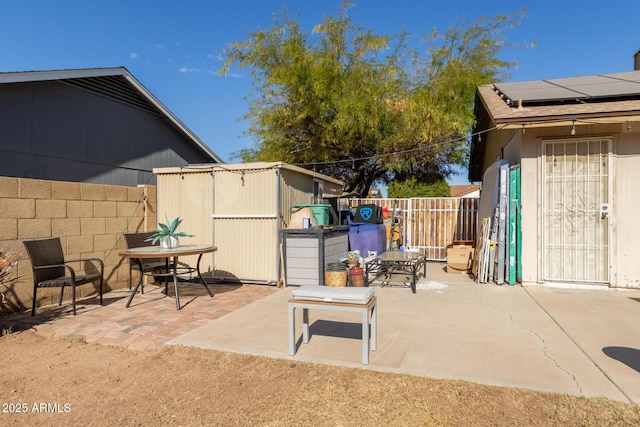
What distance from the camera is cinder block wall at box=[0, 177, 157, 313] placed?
16.8 ft

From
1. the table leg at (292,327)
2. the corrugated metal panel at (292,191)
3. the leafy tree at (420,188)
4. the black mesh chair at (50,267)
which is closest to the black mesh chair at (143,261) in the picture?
the black mesh chair at (50,267)

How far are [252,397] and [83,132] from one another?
10.7 metres

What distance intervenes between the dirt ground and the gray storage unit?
3578 mm

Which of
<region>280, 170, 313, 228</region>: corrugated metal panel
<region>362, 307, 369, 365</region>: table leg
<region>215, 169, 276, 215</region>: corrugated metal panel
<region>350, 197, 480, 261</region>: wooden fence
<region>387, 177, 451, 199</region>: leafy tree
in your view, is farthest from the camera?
<region>387, 177, 451, 199</region>: leafy tree

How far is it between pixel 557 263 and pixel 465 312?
9.42ft

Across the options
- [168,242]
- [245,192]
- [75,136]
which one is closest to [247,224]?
[245,192]

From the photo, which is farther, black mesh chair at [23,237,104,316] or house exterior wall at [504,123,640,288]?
house exterior wall at [504,123,640,288]

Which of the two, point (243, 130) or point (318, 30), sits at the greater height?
point (318, 30)

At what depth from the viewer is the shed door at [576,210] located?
6.47 metres

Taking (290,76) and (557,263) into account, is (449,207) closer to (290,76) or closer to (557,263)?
(557,263)

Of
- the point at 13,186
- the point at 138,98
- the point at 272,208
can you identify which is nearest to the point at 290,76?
the point at 138,98

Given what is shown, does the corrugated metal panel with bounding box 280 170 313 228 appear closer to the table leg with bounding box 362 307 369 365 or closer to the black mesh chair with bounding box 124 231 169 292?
the black mesh chair with bounding box 124 231 169 292

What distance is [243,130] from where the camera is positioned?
17531mm

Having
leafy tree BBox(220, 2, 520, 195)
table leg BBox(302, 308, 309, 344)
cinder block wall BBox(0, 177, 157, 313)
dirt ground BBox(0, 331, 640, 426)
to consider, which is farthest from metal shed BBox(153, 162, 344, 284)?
leafy tree BBox(220, 2, 520, 195)
